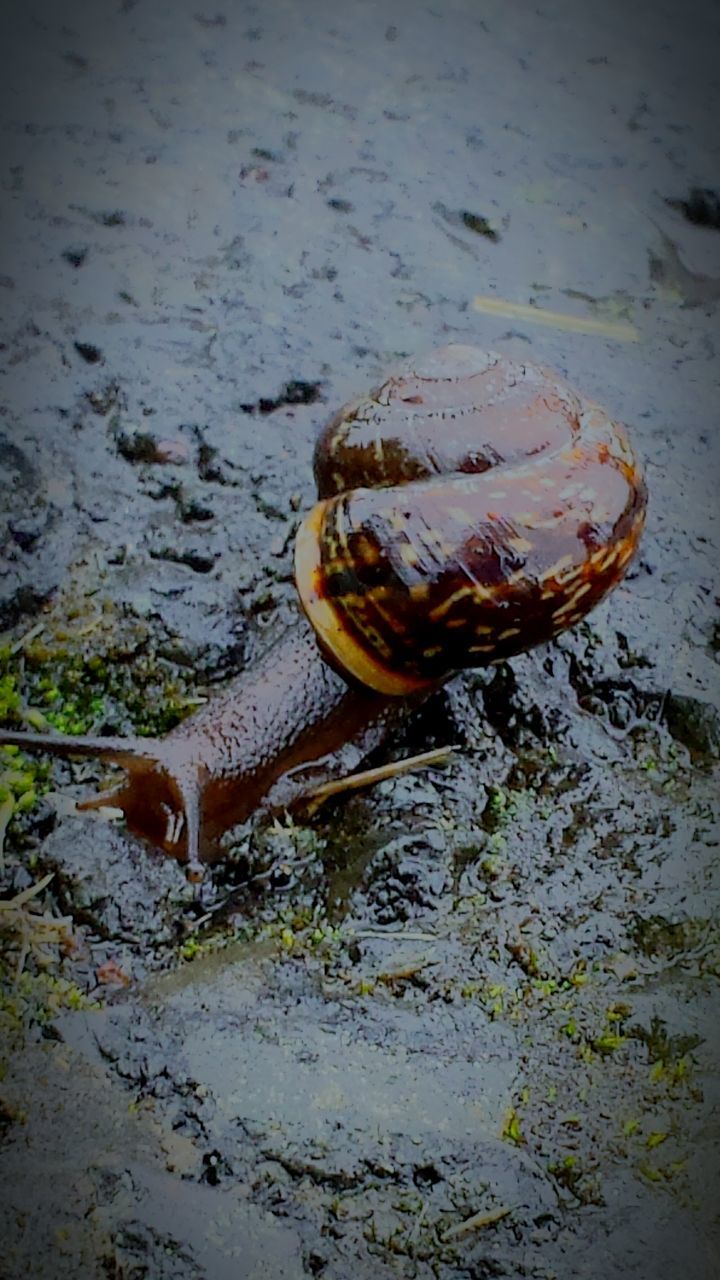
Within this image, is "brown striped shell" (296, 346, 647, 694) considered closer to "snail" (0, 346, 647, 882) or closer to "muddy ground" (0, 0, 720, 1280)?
"snail" (0, 346, 647, 882)

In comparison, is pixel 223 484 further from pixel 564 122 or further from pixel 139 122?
pixel 564 122

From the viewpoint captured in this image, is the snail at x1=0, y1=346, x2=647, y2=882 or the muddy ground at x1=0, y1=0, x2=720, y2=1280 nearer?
the muddy ground at x1=0, y1=0, x2=720, y2=1280

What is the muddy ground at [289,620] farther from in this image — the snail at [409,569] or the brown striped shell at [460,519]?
the brown striped shell at [460,519]

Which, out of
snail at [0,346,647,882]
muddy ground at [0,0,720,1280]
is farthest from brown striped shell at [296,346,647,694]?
muddy ground at [0,0,720,1280]

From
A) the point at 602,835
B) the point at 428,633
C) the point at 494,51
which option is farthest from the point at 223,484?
the point at 494,51

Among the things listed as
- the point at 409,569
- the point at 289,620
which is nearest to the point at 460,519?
the point at 409,569

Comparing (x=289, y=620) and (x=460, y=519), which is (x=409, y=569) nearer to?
(x=460, y=519)
